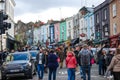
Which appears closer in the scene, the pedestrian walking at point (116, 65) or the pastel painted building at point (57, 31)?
the pedestrian walking at point (116, 65)

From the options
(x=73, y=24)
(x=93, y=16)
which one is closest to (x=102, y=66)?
(x=93, y=16)

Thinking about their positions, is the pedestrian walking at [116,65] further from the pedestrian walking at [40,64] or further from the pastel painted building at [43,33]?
the pastel painted building at [43,33]

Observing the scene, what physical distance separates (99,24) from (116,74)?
147 ft

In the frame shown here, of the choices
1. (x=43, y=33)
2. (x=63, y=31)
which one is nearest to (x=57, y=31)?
(x=63, y=31)

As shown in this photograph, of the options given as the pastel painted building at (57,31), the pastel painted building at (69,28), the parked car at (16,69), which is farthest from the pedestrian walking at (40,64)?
the pastel painted building at (57,31)

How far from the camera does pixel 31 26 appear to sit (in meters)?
127

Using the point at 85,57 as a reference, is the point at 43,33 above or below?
above

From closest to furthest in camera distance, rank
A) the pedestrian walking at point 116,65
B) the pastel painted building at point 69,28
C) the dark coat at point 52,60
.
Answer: the pedestrian walking at point 116,65, the dark coat at point 52,60, the pastel painted building at point 69,28

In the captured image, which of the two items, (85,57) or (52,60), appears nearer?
(85,57)

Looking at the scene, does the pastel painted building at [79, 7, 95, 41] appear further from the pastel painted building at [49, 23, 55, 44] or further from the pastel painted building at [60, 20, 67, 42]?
the pastel painted building at [49, 23, 55, 44]

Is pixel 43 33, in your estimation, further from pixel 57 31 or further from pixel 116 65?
pixel 116 65

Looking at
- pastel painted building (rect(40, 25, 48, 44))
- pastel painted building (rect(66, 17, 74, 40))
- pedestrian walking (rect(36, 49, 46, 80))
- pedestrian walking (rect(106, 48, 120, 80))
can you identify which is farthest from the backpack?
pastel painted building (rect(40, 25, 48, 44))

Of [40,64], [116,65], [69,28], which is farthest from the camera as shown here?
[69,28]

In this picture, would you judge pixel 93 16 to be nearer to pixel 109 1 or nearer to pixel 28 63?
pixel 109 1
